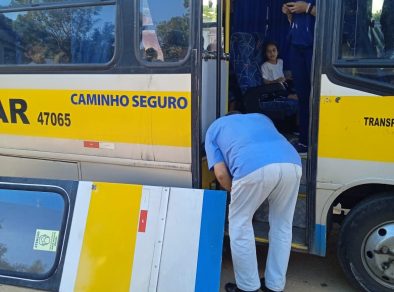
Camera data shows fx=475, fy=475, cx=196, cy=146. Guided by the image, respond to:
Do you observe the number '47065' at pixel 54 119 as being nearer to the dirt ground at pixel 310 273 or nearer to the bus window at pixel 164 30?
the bus window at pixel 164 30

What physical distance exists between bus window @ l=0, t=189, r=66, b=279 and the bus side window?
2347mm

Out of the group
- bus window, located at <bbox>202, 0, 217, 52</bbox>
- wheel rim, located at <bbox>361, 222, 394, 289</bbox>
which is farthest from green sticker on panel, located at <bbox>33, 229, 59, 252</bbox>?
wheel rim, located at <bbox>361, 222, 394, 289</bbox>

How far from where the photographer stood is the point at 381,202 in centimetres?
312

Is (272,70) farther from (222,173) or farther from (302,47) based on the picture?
(222,173)

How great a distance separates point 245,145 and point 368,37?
1037 millimetres

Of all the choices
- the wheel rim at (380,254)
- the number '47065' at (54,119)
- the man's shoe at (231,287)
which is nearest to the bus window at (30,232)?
the number '47065' at (54,119)

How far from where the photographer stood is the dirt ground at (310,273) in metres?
3.53

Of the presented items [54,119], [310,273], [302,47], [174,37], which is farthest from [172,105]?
[310,273]

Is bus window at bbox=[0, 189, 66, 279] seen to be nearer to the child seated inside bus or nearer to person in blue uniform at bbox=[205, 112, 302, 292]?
person in blue uniform at bbox=[205, 112, 302, 292]

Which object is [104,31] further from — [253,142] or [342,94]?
[342,94]

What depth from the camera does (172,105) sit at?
11.1 feet

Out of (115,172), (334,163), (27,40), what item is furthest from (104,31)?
(334,163)

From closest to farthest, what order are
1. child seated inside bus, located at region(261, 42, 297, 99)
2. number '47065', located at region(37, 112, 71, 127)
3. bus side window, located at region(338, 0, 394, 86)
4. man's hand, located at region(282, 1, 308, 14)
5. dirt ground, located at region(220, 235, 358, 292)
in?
1. bus side window, located at region(338, 0, 394, 86)
2. dirt ground, located at region(220, 235, 358, 292)
3. number '47065', located at region(37, 112, 71, 127)
4. man's hand, located at region(282, 1, 308, 14)
5. child seated inside bus, located at region(261, 42, 297, 99)

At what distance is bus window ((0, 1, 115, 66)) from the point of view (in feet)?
11.7
